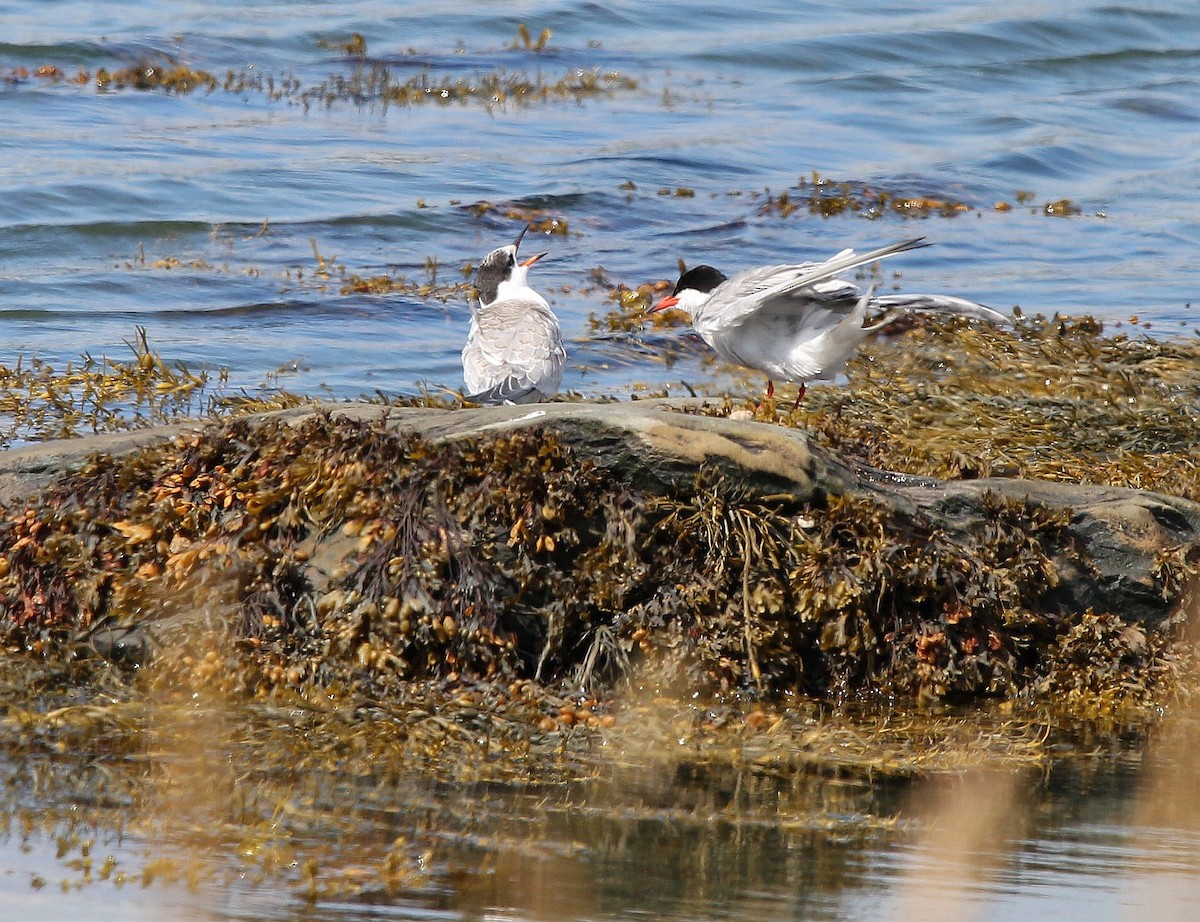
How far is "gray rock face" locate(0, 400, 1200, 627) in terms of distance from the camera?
5043mm

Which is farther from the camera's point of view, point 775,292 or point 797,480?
point 775,292

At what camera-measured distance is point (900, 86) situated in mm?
21172

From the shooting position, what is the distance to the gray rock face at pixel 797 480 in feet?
16.5

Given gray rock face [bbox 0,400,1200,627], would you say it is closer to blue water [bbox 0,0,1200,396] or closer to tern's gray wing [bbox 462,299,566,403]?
tern's gray wing [bbox 462,299,566,403]

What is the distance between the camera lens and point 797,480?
16.6ft

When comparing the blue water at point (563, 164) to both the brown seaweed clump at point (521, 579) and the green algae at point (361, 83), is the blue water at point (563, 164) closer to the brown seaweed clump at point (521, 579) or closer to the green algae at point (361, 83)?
the green algae at point (361, 83)

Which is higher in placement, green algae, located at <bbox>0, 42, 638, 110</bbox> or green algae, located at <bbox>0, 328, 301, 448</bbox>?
green algae, located at <bbox>0, 42, 638, 110</bbox>

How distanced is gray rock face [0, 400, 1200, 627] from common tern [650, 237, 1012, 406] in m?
1.10

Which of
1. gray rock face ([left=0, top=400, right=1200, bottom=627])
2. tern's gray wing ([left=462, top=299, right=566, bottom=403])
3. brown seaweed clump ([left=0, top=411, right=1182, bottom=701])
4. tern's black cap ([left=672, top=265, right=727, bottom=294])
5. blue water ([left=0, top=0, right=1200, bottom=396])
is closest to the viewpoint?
brown seaweed clump ([left=0, top=411, right=1182, bottom=701])

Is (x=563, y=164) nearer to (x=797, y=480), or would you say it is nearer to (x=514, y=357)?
(x=514, y=357)

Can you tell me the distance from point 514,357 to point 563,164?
926 cm

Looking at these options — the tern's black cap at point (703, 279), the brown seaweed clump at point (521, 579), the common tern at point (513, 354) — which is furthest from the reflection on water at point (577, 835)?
the tern's black cap at point (703, 279)

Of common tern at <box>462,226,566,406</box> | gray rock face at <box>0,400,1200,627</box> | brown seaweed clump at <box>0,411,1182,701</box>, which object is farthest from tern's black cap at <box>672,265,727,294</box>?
brown seaweed clump at <box>0,411,1182,701</box>

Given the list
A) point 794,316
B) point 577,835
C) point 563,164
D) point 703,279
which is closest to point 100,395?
point 703,279
